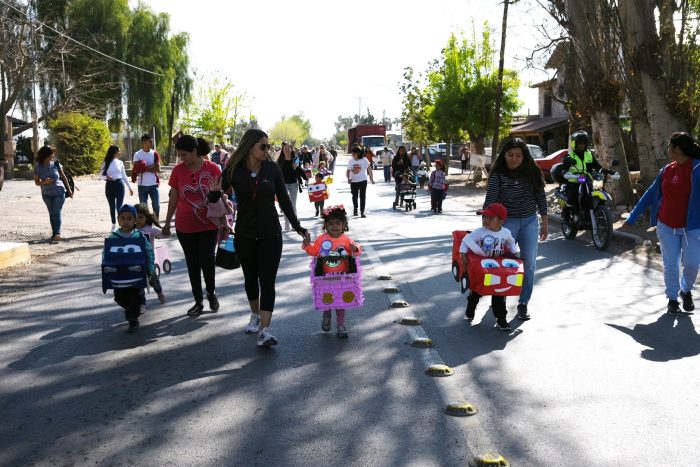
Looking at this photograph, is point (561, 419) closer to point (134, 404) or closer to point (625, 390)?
point (625, 390)

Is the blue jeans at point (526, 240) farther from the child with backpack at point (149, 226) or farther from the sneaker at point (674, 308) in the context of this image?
the child with backpack at point (149, 226)

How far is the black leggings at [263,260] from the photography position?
6512 mm

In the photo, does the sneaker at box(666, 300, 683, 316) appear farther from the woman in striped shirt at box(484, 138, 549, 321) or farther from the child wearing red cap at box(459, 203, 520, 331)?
the child wearing red cap at box(459, 203, 520, 331)

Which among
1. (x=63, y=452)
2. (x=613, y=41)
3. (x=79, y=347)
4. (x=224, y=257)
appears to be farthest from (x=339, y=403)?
(x=613, y=41)

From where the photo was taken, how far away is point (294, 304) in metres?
8.24

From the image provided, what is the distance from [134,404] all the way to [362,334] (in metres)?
2.43

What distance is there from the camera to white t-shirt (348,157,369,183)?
18234mm

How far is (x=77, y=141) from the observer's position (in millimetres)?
38156

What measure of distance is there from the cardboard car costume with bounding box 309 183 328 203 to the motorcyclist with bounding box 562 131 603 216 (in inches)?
233

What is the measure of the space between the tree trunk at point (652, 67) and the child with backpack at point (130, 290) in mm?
12008

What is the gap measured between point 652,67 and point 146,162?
33.0 feet

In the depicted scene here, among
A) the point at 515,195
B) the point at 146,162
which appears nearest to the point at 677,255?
the point at 515,195

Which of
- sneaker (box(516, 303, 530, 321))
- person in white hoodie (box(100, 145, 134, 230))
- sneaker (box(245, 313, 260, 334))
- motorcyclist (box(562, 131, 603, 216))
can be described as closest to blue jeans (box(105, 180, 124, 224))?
person in white hoodie (box(100, 145, 134, 230))

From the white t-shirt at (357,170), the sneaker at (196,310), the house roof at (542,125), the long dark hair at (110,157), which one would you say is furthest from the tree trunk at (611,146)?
the house roof at (542,125)
